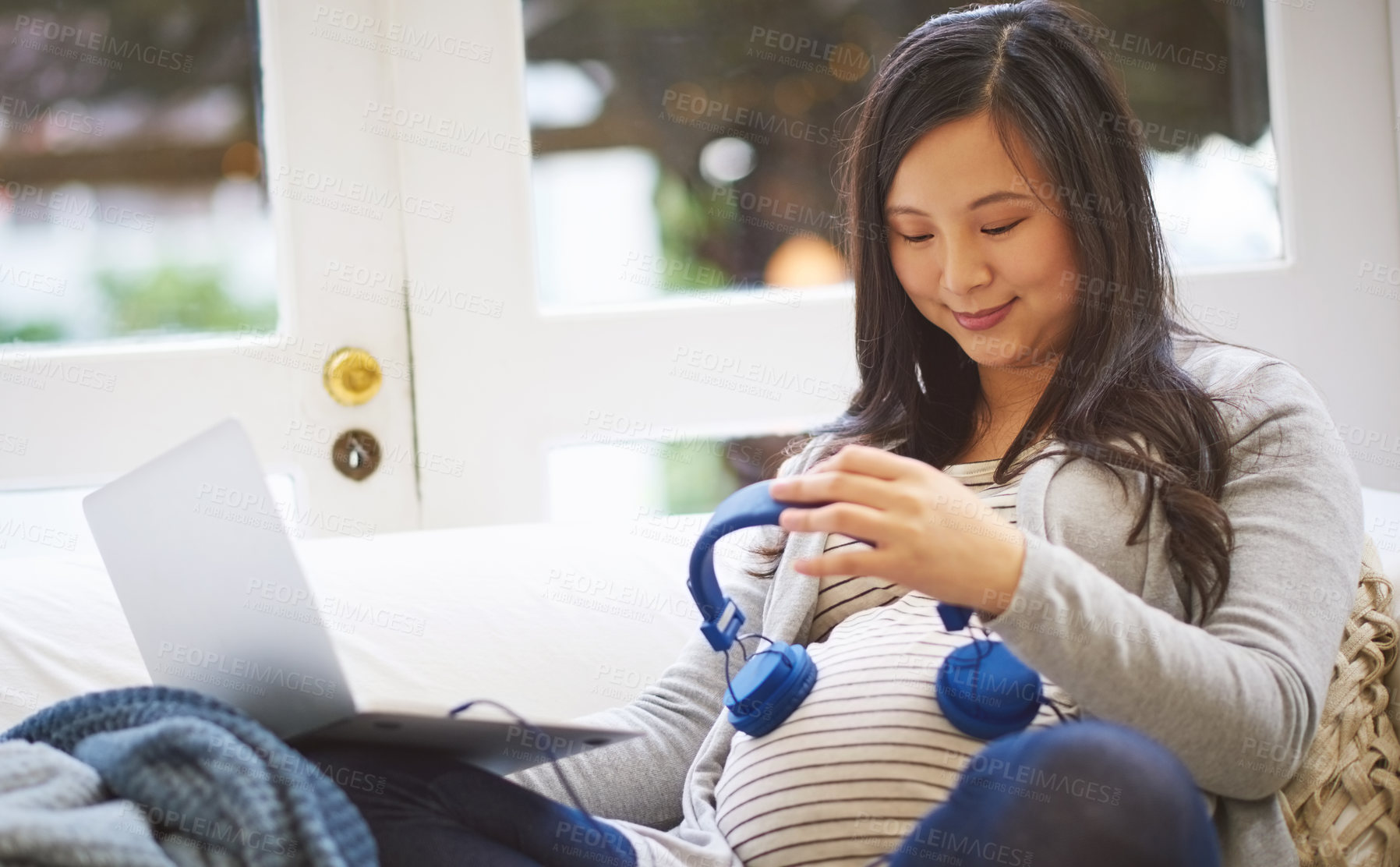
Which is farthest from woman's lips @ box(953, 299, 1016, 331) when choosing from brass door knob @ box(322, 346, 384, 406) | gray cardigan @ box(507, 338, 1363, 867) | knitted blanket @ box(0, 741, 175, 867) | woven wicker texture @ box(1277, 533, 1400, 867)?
brass door knob @ box(322, 346, 384, 406)

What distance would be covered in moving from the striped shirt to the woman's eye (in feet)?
0.70

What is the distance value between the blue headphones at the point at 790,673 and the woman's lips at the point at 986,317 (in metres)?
0.30

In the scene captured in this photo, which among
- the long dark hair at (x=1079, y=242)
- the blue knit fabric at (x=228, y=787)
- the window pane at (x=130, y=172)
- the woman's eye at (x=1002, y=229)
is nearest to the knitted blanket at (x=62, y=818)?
the blue knit fabric at (x=228, y=787)

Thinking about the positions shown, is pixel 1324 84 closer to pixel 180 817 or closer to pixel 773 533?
pixel 773 533

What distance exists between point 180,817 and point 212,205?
1.16 meters

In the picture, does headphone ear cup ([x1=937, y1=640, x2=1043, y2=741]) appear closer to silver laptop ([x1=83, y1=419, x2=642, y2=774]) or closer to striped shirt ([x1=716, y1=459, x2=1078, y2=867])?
striped shirt ([x1=716, y1=459, x2=1078, y2=867])

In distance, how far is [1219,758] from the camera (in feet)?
2.34

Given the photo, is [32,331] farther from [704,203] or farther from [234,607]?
[234,607]

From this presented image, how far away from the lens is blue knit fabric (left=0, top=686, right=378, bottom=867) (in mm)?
547

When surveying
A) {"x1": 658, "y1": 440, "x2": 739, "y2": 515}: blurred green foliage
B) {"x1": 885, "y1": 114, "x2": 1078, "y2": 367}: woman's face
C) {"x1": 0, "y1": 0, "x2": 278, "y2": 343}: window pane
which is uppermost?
{"x1": 0, "y1": 0, "x2": 278, "y2": 343}: window pane

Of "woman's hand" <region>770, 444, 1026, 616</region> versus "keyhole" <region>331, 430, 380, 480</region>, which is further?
"keyhole" <region>331, 430, 380, 480</region>

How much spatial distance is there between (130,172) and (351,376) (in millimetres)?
382

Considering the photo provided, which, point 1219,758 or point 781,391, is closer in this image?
point 1219,758

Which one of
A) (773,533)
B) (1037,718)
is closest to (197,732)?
(1037,718)
